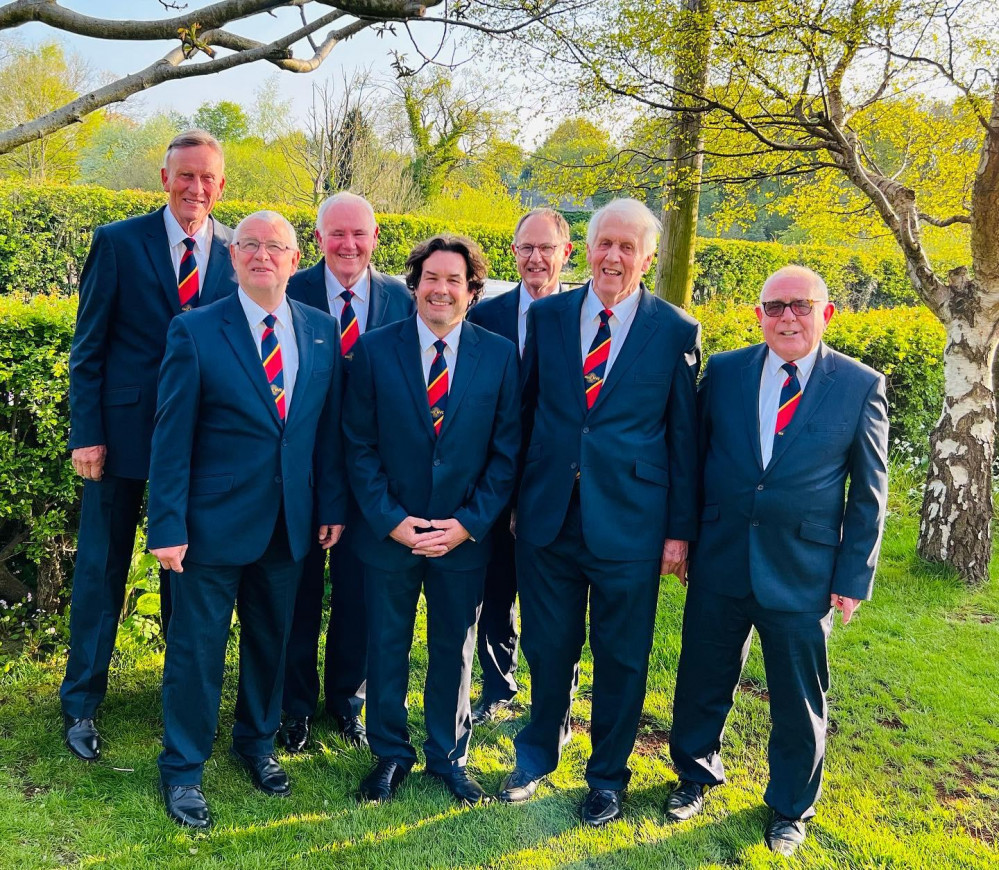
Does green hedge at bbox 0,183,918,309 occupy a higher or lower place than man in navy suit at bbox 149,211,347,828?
higher

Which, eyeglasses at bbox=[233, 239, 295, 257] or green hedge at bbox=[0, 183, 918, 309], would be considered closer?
eyeglasses at bbox=[233, 239, 295, 257]

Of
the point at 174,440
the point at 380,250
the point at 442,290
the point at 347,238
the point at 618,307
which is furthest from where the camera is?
the point at 380,250

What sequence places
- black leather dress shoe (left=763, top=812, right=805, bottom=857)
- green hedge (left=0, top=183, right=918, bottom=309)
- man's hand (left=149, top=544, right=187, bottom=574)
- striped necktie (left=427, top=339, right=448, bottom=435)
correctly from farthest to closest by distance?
green hedge (left=0, top=183, right=918, bottom=309), striped necktie (left=427, top=339, right=448, bottom=435), black leather dress shoe (left=763, top=812, right=805, bottom=857), man's hand (left=149, top=544, right=187, bottom=574)

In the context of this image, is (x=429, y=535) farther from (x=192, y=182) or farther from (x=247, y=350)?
(x=192, y=182)

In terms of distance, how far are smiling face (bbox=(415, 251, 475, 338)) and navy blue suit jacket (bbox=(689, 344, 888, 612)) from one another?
130 cm

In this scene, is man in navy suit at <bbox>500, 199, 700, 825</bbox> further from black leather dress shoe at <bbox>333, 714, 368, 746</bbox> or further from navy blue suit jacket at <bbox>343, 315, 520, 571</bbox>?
black leather dress shoe at <bbox>333, 714, 368, 746</bbox>

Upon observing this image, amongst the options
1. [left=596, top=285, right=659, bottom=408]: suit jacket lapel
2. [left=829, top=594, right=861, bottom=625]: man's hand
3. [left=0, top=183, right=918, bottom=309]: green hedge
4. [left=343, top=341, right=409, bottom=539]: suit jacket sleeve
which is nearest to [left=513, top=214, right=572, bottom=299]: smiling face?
[left=596, top=285, right=659, bottom=408]: suit jacket lapel

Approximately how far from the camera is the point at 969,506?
19.4 ft

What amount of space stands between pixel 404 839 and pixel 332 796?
433 millimetres

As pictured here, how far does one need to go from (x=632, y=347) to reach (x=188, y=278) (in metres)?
1.96

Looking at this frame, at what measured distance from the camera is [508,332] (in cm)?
400

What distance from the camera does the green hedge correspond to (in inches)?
527

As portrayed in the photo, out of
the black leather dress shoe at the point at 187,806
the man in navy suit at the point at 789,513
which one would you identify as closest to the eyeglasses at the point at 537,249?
the man in navy suit at the point at 789,513

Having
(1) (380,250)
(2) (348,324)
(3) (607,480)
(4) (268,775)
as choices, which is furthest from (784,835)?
(1) (380,250)
